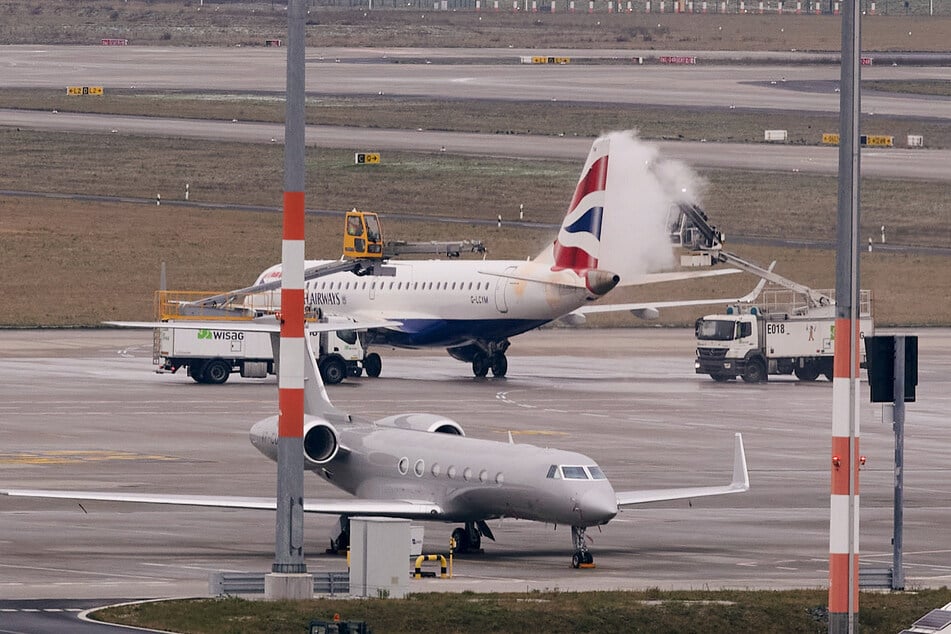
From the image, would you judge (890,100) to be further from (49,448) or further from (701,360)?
(49,448)

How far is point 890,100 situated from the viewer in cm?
15775

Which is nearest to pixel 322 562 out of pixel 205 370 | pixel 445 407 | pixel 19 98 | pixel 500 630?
pixel 500 630

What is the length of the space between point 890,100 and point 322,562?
409 feet

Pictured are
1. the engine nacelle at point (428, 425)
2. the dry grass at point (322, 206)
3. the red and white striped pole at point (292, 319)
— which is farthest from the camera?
the dry grass at point (322, 206)

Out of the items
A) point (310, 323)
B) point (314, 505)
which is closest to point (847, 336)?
point (314, 505)

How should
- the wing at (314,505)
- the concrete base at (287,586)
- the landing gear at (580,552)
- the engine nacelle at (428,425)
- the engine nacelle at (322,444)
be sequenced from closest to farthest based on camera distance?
1. the concrete base at (287,586)
2. the landing gear at (580,552)
3. the wing at (314,505)
4. the engine nacelle at (322,444)
5. the engine nacelle at (428,425)

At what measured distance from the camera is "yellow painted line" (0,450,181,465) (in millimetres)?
55875

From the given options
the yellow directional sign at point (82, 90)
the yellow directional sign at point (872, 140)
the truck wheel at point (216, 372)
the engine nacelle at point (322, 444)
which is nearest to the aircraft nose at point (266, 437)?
the engine nacelle at point (322, 444)

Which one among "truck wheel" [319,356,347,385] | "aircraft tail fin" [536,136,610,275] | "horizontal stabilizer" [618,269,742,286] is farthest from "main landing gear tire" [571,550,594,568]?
"truck wheel" [319,356,347,385]

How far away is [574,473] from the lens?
129ft

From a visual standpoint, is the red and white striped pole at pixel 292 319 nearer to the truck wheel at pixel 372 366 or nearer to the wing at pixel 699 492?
the wing at pixel 699 492

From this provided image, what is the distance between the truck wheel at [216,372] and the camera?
79688 mm

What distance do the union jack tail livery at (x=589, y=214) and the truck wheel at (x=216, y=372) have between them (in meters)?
14.1

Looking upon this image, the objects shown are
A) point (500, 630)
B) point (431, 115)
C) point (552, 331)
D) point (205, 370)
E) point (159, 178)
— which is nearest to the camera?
point (500, 630)
